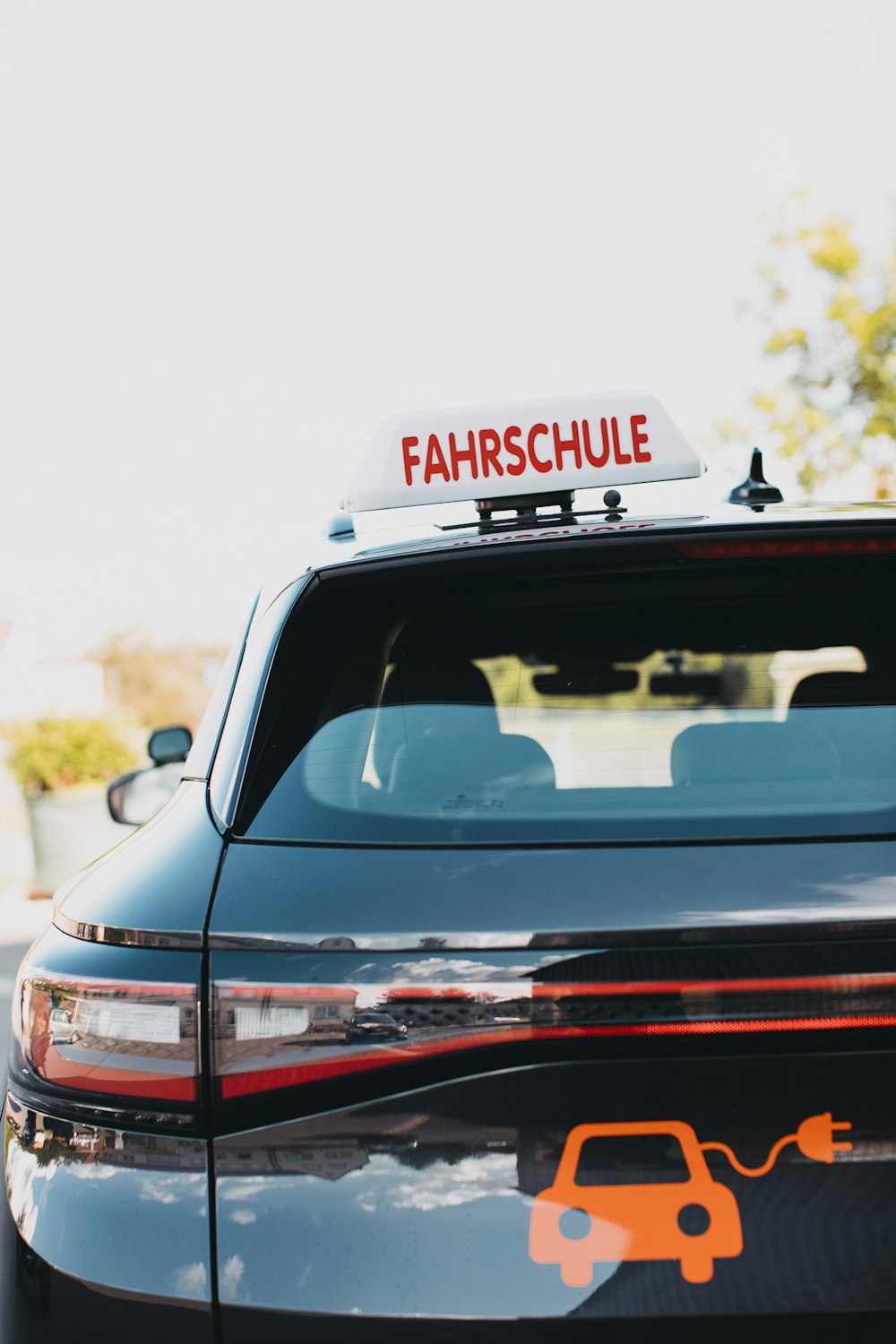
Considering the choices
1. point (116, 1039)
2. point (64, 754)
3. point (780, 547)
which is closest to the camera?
point (116, 1039)

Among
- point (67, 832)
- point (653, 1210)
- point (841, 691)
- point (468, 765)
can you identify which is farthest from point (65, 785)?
point (653, 1210)

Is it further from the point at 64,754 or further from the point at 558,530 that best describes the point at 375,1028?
the point at 64,754

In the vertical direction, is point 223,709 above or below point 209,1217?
above

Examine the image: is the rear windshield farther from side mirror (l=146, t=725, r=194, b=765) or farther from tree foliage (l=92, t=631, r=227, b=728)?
tree foliage (l=92, t=631, r=227, b=728)

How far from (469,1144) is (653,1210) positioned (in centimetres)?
20

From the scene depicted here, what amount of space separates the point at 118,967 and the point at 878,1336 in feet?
2.95

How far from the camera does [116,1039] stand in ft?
→ 4.79

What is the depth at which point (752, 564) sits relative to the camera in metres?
1.76

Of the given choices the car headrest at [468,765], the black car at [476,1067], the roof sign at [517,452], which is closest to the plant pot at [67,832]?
the roof sign at [517,452]

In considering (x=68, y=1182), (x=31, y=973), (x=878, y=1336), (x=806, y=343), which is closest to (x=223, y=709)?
(x=31, y=973)

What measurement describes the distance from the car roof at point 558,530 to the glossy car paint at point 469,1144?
52cm

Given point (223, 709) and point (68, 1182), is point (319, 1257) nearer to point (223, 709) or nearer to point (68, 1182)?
point (68, 1182)

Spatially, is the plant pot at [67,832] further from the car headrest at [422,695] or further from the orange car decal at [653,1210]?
the orange car decal at [653,1210]

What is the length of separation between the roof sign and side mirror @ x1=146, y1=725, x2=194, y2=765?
1.42 meters
